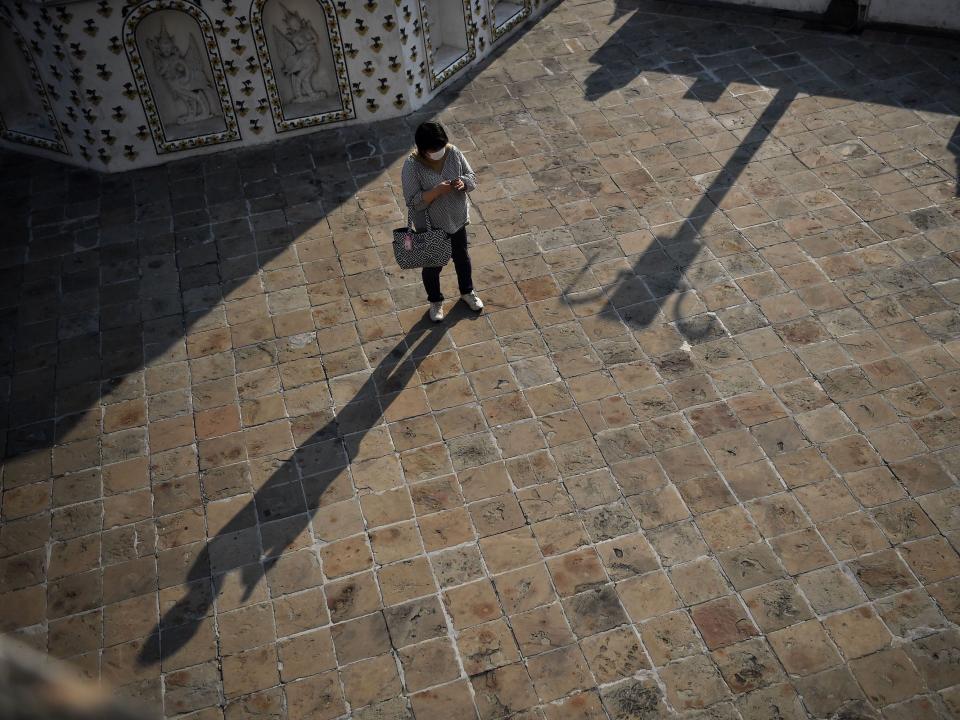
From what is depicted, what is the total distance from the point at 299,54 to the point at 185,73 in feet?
4.21

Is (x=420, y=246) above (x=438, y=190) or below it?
below

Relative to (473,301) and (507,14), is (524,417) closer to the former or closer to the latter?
(473,301)

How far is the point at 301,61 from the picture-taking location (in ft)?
35.0

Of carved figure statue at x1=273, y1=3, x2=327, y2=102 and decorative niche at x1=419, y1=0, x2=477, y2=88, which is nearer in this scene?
carved figure statue at x1=273, y1=3, x2=327, y2=102

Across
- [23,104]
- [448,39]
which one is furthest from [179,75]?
[448,39]

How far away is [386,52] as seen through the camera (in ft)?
35.0

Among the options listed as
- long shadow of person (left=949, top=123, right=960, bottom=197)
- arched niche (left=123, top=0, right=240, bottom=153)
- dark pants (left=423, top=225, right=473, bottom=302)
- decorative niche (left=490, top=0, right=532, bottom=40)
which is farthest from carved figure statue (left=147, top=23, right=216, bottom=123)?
long shadow of person (left=949, top=123, right=960, bottom=197)

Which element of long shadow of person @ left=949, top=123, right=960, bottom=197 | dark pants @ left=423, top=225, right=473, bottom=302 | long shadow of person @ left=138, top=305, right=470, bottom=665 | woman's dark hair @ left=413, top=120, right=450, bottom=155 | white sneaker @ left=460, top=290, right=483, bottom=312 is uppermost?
woman's dark hair @ left=413, top=120, right=450, bottom=155

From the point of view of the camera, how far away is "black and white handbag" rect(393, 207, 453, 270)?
7.69 metres

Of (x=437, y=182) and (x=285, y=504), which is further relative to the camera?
(x=437, y=182)

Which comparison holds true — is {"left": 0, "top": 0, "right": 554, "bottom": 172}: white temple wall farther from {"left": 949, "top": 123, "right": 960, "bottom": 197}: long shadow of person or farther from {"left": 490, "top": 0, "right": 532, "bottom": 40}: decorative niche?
{"left": 949, "top": 123, "right": 960, "bottom": 197}: long shadow of person

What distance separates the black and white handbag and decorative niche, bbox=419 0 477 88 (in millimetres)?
4296

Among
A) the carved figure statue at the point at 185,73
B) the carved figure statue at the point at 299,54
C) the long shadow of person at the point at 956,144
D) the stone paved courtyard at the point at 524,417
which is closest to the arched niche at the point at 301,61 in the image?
the carved figure statue at the point at 299,54

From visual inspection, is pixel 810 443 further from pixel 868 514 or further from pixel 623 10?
pixel 623 10
